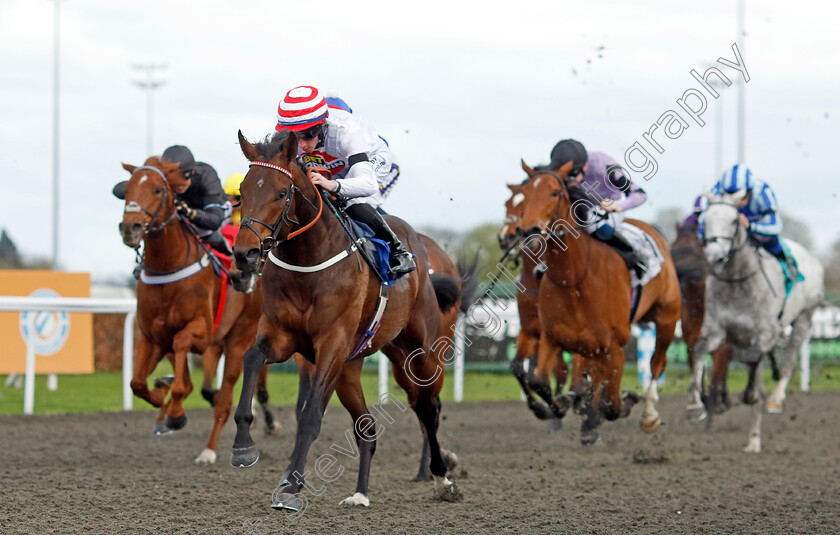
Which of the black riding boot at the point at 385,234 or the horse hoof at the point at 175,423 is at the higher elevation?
the black riding boot at the point at 385,234

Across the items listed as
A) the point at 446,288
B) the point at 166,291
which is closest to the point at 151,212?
the point at 166,291

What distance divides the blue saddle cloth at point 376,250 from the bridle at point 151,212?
1.96 meters

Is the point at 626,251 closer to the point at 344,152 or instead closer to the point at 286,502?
the point at 344,152

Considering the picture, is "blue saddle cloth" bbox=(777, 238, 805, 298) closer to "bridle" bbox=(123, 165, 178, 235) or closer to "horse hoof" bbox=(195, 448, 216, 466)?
"horse hoof" bbox=(195, 448, 216, 466)

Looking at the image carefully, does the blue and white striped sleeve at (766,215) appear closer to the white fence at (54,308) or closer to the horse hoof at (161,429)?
the horse hoof at (161,429)

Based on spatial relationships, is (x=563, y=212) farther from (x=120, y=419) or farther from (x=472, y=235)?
(x=472, y=235)

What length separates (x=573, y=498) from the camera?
5.66 metres

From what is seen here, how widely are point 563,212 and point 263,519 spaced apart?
2.94 metres

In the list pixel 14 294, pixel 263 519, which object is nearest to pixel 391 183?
pixel 263 519

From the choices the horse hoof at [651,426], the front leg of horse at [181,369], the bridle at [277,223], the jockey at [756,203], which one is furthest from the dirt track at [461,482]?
the jockey at [756,203]

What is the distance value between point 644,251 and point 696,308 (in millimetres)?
1765

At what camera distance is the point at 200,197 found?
702 cm

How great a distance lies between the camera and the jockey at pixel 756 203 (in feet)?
28.6

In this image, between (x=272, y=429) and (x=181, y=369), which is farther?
(x=272, y=429)
